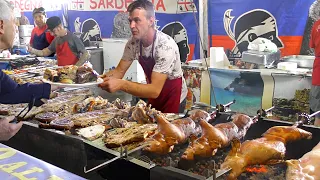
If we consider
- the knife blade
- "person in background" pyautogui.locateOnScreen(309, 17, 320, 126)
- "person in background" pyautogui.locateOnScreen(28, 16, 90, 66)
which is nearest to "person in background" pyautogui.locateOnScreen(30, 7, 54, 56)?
"person in background" pyautogui.locateOnScreen(28, 16, 90, 66)

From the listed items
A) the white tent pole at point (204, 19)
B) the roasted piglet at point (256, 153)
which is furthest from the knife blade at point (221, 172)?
the white tent pole at point (204, 19)

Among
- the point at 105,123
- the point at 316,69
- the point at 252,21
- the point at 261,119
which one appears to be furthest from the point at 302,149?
the point at 252,21

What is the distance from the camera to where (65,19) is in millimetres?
9180

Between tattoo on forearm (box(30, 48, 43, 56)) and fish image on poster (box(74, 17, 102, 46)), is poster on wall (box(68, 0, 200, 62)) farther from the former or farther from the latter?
tattoo on forearm (box(30, 48, 43, 56))

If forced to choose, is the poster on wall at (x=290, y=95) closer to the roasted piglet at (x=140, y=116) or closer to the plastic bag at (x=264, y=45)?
the plastic bag at (x=264, y=45)

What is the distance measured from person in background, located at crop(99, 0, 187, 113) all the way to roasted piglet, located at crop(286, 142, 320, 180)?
174 centimetres

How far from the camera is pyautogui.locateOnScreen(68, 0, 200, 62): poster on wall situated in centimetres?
615

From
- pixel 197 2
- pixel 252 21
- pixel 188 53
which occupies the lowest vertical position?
pixel 188 53

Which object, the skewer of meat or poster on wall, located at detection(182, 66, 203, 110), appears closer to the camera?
the skewer of meat

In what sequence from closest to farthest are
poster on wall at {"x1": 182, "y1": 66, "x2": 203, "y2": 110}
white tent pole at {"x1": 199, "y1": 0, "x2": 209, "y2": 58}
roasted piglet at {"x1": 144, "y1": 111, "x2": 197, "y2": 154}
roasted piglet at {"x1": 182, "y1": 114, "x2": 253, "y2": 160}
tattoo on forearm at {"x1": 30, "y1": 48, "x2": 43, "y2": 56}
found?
1. roasted piglet at {"x1": 182, "y1": 114, "x2": 253, "y2": 160}
2. roasted piglet at {"x1": 144, "y1": 111, "x2": 197, "y2": 154}
3. poster on wall at {"x1": 182, "y1": 66, "x2": 203, "y2": 110}
4. white tent pole at {"x1": 199, "y1": 0, "x2": 209, "y2": 58}
5. tattoo on forearm at {"x1": 30, "y1": 48, "x2": 43, "y2": 56}

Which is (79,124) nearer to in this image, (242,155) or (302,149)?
(242,155)

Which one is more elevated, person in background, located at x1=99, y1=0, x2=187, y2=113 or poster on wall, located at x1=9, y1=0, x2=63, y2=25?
poster on wall, located at x1=9, y1=0, x2=63, y2=25

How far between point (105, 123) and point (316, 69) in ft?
10.1

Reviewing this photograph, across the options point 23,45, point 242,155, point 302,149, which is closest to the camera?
point 242,155
